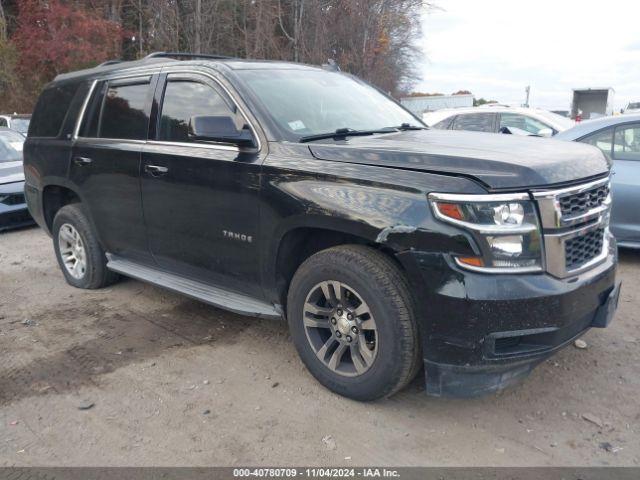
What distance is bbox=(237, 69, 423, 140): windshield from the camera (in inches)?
147

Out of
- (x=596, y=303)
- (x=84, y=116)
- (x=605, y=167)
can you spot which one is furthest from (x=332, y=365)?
(x=84, y=116)

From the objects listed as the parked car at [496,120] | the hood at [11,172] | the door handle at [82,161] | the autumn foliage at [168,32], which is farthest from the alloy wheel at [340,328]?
the autumn foliage at [168,32]

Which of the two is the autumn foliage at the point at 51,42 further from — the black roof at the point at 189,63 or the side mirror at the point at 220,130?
the side mirror at the point at 220,130

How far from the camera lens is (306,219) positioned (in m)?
3.24

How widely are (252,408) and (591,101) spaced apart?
28.2m

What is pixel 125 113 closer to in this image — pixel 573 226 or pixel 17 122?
pixel 573 226

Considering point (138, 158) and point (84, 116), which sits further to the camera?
point (84, 116)

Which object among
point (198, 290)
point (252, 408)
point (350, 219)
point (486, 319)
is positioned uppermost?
point (350, 219)

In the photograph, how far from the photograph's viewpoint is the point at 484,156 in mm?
2922

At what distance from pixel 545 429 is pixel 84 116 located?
14.2 ft

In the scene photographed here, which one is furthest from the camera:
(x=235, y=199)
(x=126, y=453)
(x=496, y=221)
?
(x=235, y=199)

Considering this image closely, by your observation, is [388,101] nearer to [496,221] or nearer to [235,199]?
[235,199]

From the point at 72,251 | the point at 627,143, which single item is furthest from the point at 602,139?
the point at 72,251

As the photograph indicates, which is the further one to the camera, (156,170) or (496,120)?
(496,120)
